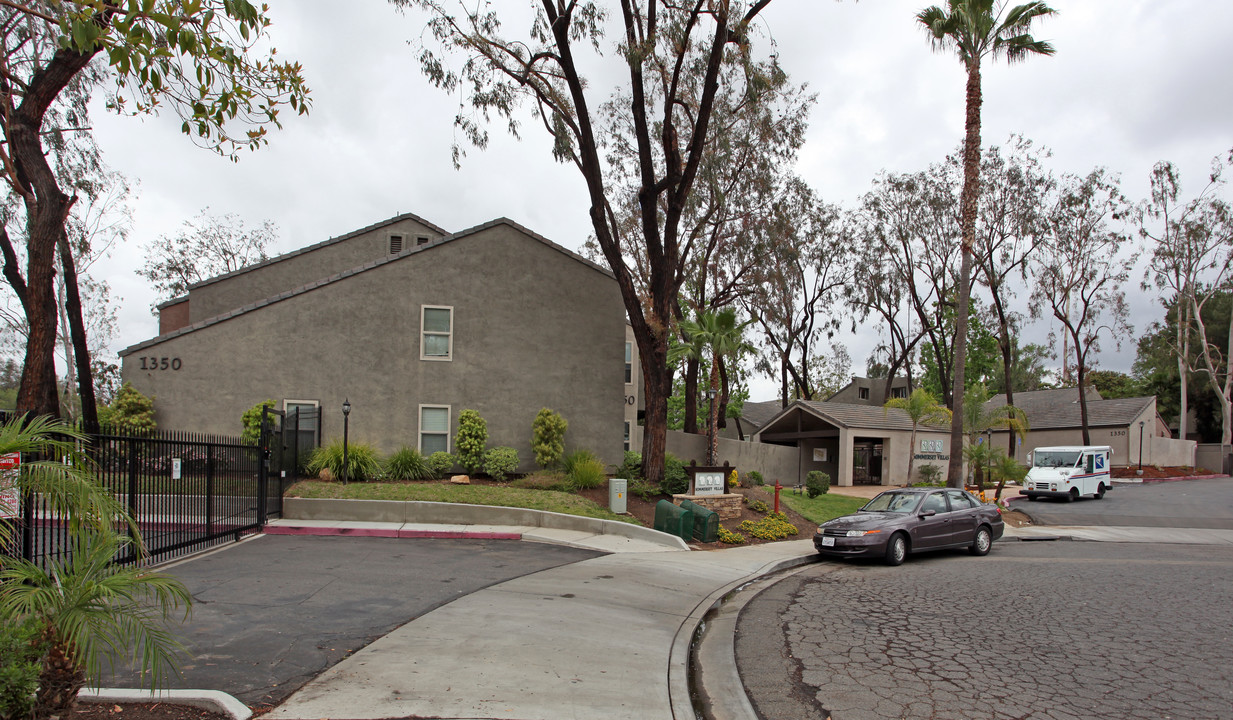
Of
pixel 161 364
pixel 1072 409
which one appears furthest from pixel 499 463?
pixel 1072 409

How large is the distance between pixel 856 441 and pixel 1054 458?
8581 mm

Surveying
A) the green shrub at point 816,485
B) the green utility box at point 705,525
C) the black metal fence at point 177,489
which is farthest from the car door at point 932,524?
the black metal fence at point 177,489

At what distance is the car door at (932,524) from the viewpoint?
14648mm

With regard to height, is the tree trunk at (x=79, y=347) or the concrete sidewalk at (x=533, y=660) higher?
the tree trunk at (x=79, y=347)

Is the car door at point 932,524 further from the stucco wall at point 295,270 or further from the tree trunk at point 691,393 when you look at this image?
the tree trunk at point 691,393

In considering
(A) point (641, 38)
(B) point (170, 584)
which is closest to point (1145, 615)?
(B) point (170, 584)

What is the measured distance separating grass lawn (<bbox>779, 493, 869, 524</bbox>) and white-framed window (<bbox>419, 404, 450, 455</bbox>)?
10125mm

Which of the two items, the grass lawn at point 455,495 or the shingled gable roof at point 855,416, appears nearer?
the grass lawn at point 455,495

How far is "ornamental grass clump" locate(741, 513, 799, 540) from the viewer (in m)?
17.3

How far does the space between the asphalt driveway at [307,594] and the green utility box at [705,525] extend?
355 cm

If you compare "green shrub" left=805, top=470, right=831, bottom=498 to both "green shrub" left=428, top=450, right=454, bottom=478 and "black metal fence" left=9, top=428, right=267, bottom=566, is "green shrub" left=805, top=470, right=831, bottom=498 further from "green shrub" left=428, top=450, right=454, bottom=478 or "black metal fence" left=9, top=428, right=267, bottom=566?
"black metal fence" left=9, top=428, right=267, bottom=566

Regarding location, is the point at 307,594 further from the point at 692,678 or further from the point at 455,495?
the point at 455,495

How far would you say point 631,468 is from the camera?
68.4 ft

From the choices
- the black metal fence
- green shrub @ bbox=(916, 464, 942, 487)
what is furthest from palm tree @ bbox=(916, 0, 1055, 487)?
the black metal fence
